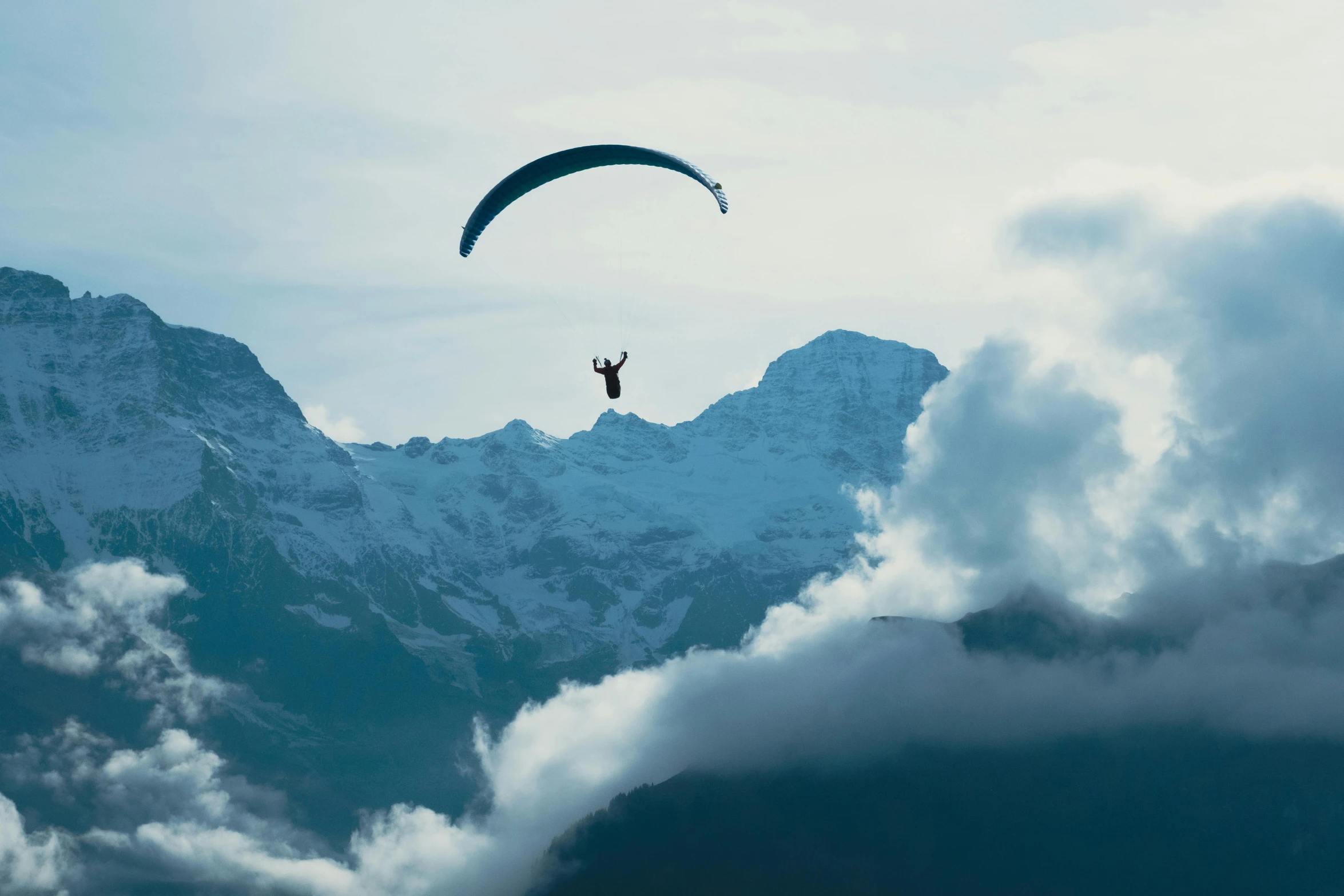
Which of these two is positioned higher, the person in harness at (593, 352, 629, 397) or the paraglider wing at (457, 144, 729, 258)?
the paraglider wing at (457, 144, 729, 258)

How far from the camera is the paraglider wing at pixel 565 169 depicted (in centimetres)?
9019

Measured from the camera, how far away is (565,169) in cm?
9156

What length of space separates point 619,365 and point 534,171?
1517cm

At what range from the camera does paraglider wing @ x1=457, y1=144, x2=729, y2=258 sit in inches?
3551

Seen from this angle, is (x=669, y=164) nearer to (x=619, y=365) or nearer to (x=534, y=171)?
(x=534, y=171)

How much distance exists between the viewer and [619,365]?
8700 cm

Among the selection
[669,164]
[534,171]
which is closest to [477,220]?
[534,171]

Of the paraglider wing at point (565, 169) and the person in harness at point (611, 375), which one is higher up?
the paraglider wing at point (565, 169)

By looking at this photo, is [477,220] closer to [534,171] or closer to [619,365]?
[534,171]

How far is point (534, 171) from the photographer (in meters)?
91.0

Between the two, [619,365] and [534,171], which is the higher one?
[534,171]

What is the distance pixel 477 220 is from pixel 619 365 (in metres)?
14.6

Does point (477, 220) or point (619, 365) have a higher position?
point (477, 220)

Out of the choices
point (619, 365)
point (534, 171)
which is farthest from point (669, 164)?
point (619, 365)
